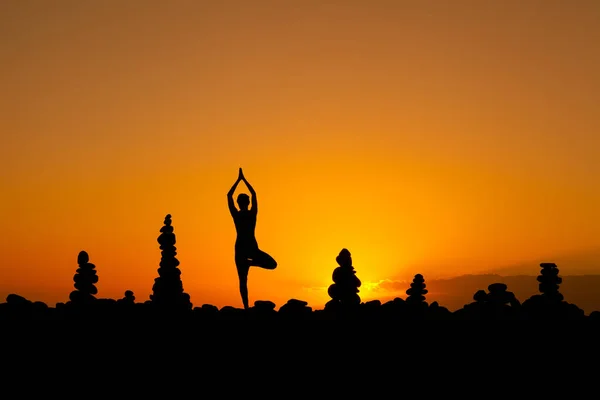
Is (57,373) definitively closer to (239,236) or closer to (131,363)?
(131,363)

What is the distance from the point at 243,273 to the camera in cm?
3008

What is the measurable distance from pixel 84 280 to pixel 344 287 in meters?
15.7

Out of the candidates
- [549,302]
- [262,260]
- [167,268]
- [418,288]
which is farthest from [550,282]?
[167,268]

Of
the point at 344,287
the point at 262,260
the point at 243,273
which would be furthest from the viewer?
the point at 344,287

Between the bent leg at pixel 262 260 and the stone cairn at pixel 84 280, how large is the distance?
1681 centimetres

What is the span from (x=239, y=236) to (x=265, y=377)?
6406 mm

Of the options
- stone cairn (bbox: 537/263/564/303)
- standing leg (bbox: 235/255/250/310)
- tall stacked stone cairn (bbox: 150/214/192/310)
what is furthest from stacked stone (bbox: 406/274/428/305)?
standing leg (bbox: 235/255/250/310)

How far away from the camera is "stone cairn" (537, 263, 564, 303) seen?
4178cm

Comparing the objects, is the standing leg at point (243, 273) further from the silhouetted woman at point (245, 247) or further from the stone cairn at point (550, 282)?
the stone cairn at point (550, 282)

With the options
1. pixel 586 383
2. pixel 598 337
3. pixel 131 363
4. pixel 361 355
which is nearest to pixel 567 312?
pixel 598 337

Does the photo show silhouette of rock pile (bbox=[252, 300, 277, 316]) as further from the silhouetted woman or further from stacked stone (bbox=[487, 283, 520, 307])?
stacked stone (bbox=[487, 283, 520, 307])

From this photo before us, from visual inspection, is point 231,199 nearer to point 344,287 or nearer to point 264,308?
point 264,308

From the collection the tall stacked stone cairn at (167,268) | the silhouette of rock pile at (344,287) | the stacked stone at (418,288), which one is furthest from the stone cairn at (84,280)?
the stacked stone at (418,288)

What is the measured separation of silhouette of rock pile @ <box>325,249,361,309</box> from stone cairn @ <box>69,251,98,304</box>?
523 inches
